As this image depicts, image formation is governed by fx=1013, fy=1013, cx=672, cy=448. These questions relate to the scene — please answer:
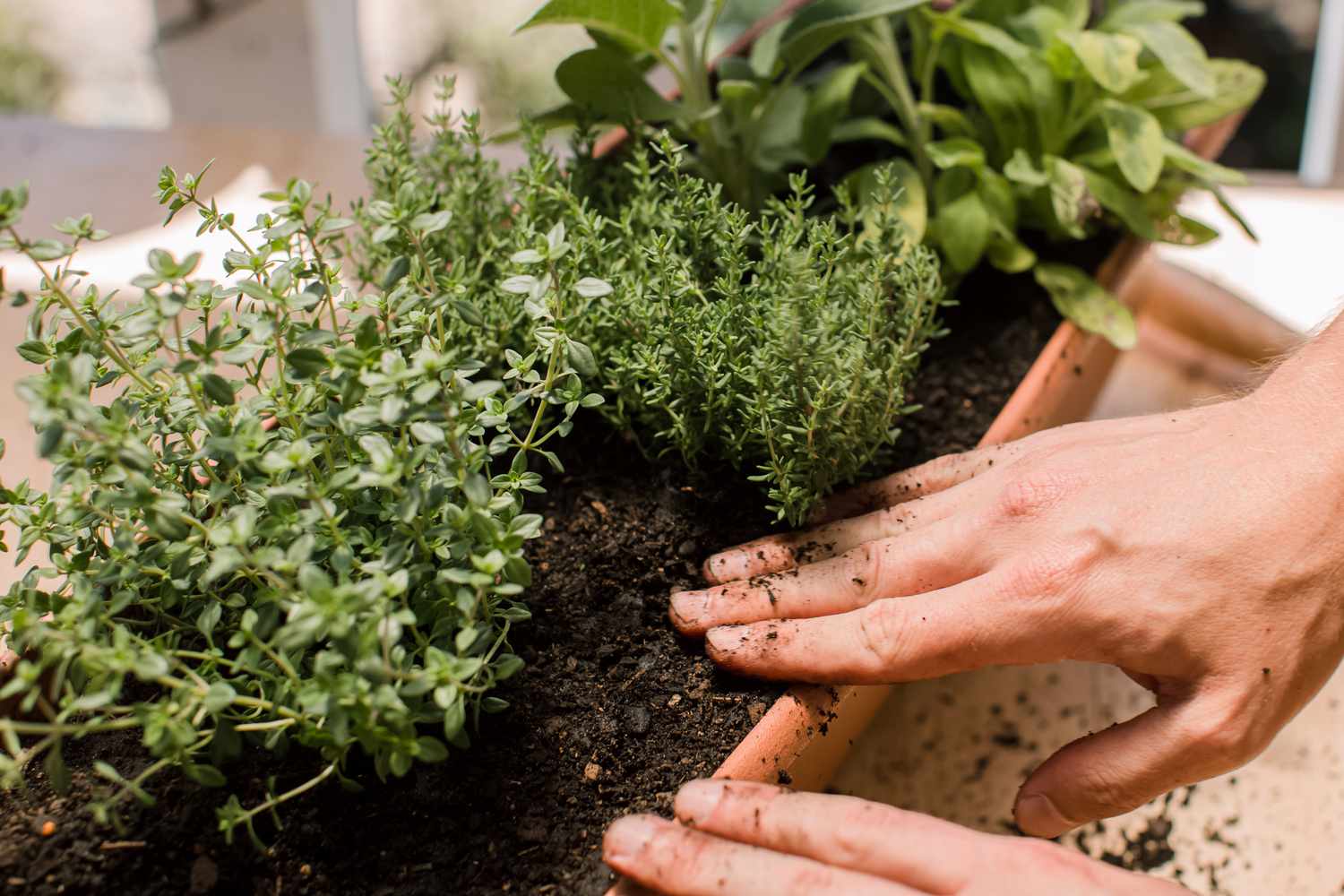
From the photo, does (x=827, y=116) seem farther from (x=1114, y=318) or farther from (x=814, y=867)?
(x=814, y=867)

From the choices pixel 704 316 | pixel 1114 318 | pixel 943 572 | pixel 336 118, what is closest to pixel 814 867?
pixel 943 572

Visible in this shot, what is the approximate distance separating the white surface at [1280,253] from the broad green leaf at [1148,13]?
37 centimetres

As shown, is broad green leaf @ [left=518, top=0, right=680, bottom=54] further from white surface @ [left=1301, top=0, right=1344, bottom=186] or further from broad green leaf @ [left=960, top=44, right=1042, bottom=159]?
white surface @ [left=1301, top=0, right=1344, bottom=186]

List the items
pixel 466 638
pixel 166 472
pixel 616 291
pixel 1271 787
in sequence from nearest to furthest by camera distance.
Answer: pixel 466 638
pixel 166 472
pixel 616 291
pixel 1271 787

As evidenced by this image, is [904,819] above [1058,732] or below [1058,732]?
above

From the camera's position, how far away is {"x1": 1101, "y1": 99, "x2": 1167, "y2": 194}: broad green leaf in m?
1.16

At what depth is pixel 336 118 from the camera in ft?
6.72

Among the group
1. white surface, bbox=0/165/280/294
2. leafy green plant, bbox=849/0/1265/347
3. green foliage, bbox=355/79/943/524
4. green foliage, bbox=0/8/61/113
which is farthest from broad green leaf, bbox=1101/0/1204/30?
green foliage, bbox=0/8/61/113

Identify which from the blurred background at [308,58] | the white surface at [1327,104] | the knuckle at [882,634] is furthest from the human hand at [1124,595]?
the white surface at [1327,104]

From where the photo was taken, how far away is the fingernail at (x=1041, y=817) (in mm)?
931

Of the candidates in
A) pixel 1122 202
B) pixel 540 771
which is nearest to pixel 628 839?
pixel 540 771

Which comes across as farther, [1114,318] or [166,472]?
[1114,318]

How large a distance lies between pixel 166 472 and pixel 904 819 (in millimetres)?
680

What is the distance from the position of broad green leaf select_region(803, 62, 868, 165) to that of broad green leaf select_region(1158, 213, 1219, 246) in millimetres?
441
